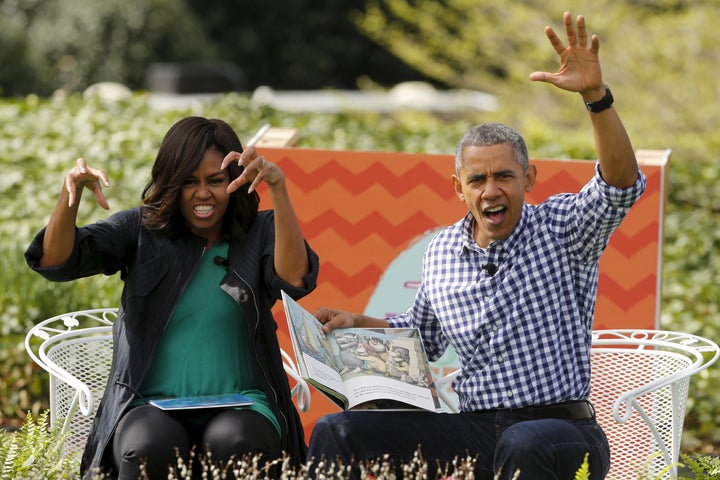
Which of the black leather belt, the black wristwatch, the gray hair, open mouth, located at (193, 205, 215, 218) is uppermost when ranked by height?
the black wristwatch

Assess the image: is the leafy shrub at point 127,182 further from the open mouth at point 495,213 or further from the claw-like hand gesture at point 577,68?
the claw-like hand gesture at point 577,68

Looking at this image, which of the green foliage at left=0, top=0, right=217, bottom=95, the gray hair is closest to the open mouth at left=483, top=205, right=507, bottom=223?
the gray hair

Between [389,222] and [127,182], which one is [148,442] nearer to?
[389,222]

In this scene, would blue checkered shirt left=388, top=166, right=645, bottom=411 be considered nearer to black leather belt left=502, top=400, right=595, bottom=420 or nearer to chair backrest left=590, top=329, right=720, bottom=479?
black leather belt left=502, top=400, right=595, bottom=420

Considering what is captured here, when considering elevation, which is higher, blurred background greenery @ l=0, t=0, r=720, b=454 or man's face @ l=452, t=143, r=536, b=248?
blurred background greenery @ l=0, t=0, r=720, b=454

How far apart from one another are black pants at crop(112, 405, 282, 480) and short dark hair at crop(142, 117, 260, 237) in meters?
0.58

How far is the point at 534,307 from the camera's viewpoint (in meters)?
3.22

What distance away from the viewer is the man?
316 centimetres

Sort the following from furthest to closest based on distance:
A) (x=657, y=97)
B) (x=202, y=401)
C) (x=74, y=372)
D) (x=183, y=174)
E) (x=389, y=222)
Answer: (x=657, y=97)
(x=389, y=222)
(x=74, y=372)
(x=183, y=174)
(x=202, y=401)

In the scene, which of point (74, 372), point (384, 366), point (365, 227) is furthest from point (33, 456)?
point (365, 227)

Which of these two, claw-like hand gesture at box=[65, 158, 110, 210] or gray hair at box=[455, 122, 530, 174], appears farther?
gray hair at box=[455, 122, 530, 174]

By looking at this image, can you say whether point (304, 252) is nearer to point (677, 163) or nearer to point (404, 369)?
point (404, 369)

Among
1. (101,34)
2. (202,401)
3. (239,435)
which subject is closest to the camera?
(239,435)

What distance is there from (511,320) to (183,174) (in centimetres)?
106
